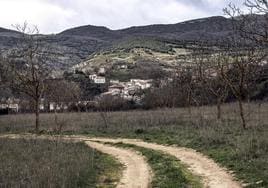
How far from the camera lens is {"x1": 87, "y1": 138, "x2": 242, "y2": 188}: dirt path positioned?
1357 centimetres

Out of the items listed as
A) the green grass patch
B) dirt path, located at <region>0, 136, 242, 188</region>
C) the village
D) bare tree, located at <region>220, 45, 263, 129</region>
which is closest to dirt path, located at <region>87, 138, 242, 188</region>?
dirt path, located at <region>0, 136, 242, 188</region>

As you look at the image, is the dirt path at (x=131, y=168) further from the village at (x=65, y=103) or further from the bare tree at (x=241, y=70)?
the village at (x=65, y=103)

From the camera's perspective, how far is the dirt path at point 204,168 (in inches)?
534

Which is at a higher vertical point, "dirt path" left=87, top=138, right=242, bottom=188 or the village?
the village

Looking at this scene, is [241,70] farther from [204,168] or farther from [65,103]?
[65,103]

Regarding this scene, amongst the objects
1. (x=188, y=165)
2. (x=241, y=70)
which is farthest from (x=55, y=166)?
(x=241, y=70)

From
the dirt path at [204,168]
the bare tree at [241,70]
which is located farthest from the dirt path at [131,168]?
the bare tree at [241,70]

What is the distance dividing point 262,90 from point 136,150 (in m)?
44.3

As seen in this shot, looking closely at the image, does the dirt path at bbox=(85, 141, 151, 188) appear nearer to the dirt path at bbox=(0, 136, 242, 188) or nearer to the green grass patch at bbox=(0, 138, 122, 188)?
the dirt path at bbox=(0, 136, 242, 188)

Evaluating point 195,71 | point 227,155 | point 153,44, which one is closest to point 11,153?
point 227,155

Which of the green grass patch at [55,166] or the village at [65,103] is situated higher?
the village at [65,103]

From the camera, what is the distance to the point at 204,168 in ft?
52.9

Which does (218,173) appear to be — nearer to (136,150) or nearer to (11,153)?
(136,150)

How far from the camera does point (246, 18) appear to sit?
26203 millimetres
